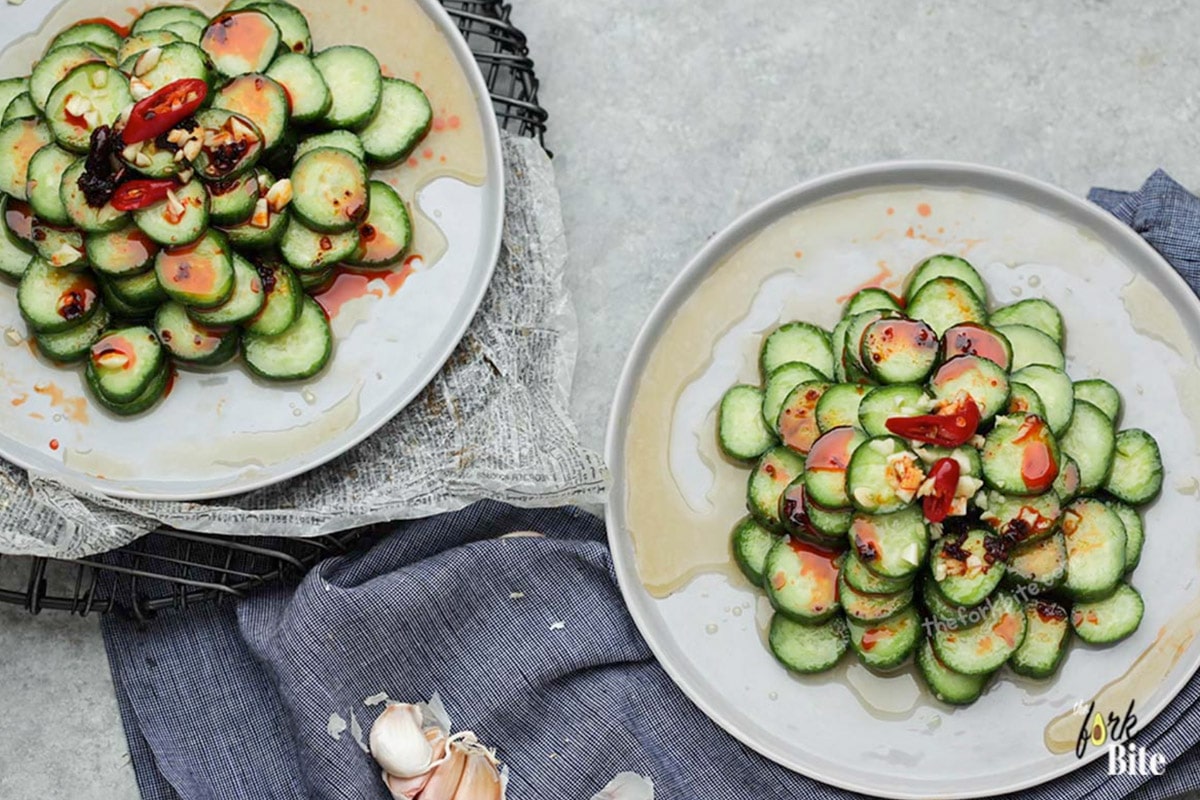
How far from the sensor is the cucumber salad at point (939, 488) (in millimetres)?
2146

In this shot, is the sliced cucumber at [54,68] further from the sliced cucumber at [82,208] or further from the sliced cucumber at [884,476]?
the sliced cucumber at [884,476]

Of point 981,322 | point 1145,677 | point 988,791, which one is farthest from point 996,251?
point 988,791

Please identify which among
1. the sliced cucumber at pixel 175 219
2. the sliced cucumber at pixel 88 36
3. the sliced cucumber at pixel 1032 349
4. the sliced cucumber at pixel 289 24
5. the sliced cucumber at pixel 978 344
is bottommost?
the sliced cucumber at pixel 175 219

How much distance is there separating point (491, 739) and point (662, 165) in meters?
1.21

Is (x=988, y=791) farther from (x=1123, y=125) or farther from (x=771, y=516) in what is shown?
(x=1123, y=125)

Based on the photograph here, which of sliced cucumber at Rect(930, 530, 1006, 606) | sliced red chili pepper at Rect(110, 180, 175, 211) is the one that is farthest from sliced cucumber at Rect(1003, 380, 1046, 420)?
sliced red chili pepper at Rect(110, 180, 175, 211)

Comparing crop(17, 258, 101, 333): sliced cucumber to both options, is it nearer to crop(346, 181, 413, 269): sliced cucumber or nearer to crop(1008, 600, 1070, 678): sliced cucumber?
crop(346, 181, 413, 269): sliced cucumber

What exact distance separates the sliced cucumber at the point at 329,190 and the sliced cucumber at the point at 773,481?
2.81ft

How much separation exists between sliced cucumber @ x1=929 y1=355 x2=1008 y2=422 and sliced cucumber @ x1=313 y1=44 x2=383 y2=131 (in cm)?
113

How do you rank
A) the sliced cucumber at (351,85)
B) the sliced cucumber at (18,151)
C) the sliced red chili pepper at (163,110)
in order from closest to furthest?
the sliced red chili pepper at (163,110)
the sliced cucumber at (18,151)
the sliced cucumber at (351,85)

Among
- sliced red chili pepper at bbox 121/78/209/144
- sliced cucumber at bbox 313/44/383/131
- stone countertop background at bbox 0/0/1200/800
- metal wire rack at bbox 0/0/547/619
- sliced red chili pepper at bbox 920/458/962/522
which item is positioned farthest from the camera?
stone countertop background at bbox 0/0/1200/800

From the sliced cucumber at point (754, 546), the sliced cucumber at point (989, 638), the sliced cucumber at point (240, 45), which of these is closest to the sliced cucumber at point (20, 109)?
the sliced cucumber at point (240, 45)

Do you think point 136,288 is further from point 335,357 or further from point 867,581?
point 867,581

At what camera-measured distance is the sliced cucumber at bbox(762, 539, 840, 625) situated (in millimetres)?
2326
